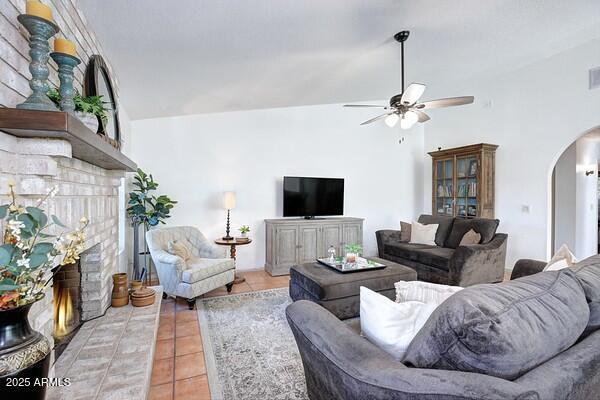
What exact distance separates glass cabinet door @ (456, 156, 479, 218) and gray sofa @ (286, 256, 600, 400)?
4.18 meters

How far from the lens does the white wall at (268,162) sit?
450 cm

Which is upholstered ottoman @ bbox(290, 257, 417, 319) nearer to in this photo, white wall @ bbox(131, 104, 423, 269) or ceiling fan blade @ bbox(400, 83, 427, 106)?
ceiling fan blade @ bbox(400, 83, 427, 106)

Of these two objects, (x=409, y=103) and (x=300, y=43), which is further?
(x=409, y=103)

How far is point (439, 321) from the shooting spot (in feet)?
3.13

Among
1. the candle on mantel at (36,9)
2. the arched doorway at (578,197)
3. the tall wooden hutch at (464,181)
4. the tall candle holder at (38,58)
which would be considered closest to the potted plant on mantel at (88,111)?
the tall candle holder at (38,58)

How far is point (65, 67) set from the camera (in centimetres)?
155

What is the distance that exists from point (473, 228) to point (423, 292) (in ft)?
11.1

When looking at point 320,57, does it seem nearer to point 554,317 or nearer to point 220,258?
point 220,258

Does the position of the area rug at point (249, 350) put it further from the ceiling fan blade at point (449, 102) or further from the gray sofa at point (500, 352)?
the ceiling fan blade at point (449, 102)

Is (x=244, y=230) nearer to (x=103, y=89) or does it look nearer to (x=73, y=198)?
(x=103, y=89)

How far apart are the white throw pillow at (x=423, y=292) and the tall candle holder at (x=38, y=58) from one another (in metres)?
1.79

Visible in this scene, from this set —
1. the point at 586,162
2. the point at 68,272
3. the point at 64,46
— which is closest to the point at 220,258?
the point at 68,272

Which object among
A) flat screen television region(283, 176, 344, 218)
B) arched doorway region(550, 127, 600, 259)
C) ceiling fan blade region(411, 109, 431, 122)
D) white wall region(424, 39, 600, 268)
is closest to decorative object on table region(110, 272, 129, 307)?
flat screen television region(283, 176, 344, 218)

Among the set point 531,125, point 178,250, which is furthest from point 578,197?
point 178,250
